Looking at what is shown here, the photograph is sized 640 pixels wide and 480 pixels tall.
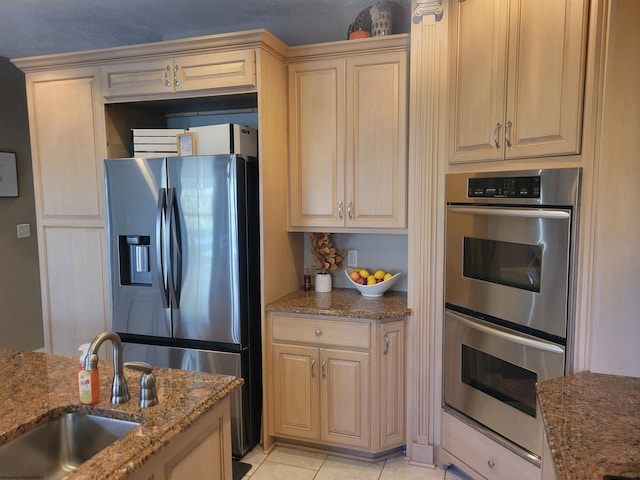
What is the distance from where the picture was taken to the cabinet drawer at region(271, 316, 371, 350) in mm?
2484

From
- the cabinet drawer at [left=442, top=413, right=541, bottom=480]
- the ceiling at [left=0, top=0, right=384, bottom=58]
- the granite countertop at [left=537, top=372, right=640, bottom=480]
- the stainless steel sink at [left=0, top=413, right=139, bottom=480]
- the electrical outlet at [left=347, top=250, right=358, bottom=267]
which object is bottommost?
the cabinet drawer at [left=442, top=413, right=541, bottom=480]

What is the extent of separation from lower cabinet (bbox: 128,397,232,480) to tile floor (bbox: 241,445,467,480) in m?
1.07

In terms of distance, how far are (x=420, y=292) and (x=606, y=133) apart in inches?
45.4

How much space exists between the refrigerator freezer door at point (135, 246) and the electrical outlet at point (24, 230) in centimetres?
192

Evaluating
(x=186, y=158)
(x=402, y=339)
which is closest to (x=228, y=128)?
(x=186, y=158)

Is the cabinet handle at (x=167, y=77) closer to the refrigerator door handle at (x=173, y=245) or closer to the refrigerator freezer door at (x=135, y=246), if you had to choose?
the refrigerator freezer door at (x=135, y=246)

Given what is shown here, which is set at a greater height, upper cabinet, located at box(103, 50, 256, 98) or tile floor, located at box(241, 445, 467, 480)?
upper cabinet, located at box(103, 50, 256, 98)

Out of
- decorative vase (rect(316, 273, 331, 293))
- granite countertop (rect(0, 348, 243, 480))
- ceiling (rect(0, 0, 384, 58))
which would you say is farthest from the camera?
decorative vase (rect(316, 273, 331, 293))

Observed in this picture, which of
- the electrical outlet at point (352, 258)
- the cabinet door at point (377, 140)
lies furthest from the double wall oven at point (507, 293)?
the electrical outlet at point (352, 258)

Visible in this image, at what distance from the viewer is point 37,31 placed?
130 inches

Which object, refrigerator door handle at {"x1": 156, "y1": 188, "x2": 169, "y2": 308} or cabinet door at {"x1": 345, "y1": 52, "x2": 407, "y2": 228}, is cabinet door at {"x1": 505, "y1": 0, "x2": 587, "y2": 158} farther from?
refrigerator door handle at {"x1": 156, "y1": 188, "x2": 169, "y2": 308}

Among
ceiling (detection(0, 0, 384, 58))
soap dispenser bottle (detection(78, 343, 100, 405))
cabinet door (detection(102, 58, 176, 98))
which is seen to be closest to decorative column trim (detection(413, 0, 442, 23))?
ceiling (detection(0, 0, 384, 58))

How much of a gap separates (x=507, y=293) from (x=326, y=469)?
4.57 ft

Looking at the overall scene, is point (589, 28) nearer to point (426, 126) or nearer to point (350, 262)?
point (426, 126)
